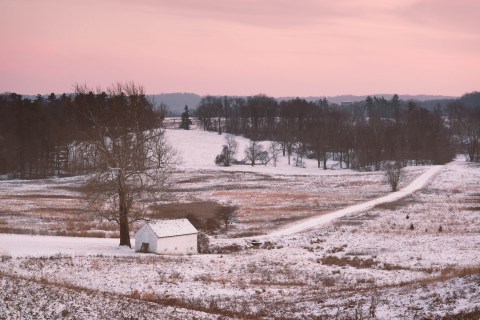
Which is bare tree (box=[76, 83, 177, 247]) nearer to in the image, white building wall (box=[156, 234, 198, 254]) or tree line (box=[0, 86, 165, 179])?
white building wall (box=[156, 234, 198, 254])

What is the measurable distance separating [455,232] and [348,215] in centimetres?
1418

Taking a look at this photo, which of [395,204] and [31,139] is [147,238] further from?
[31,139]

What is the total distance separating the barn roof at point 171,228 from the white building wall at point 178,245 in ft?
0.90

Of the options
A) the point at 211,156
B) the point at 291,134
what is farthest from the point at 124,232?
the point at 291,134

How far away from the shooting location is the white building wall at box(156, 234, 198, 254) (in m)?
36.8

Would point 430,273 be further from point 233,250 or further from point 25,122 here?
point 25,122

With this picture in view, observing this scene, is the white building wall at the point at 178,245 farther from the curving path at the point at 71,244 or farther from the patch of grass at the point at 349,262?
the patch of grass at the point at 349,262

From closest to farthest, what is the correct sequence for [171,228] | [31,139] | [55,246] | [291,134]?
[55,246], [171,228], [31,139], [291,134]

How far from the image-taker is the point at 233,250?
39781 mm

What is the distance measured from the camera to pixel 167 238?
3700 centimetres

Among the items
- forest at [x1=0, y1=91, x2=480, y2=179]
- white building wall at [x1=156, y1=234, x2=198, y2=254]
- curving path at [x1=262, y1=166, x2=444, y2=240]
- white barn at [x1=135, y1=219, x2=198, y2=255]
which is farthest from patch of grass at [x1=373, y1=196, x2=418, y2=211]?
forest at [x1=0, y1=91, x2=480, y2=179]

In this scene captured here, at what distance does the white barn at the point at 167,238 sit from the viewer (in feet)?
120

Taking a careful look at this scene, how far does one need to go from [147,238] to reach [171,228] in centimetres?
174

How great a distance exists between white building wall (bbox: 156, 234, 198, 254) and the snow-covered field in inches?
81.4
